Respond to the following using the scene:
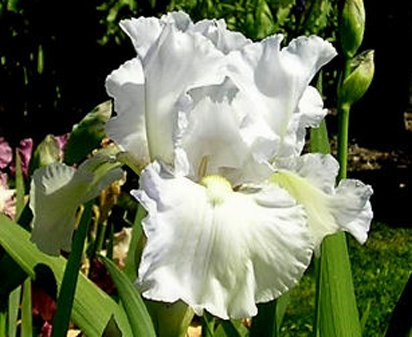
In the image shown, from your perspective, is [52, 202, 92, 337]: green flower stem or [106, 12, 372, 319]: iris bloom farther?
[52, 202, 92, 337]: green flower stem

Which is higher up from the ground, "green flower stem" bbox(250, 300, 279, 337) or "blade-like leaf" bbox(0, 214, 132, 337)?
"blade-like leaf" bbox(0, 214, 132, 337)

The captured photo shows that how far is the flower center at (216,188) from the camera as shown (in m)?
1.01

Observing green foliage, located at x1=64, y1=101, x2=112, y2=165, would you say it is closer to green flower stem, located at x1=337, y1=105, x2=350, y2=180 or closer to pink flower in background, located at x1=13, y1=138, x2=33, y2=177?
green flower stem, located at x1=337, y1=105, x2=350, y2=180

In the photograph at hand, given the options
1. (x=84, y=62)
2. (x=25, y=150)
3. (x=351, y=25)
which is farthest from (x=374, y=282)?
(x=351, y=25)

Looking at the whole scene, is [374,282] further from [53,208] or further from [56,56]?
[53,208]

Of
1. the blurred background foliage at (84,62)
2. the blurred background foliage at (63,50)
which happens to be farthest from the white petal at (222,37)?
the blurred background foliage at (63,50)

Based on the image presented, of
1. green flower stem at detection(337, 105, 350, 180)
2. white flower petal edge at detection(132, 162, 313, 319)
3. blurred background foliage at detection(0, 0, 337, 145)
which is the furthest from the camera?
blurred background foliage at detection(0, 0, 337, 145)

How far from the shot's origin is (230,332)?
1274 mm

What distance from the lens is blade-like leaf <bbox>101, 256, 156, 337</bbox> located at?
1.14 metres

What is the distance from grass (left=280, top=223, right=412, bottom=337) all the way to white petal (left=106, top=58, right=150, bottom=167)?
78.6 inches

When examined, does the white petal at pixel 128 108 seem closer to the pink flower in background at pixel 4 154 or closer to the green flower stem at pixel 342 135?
the green flower stem at pixel 342 135

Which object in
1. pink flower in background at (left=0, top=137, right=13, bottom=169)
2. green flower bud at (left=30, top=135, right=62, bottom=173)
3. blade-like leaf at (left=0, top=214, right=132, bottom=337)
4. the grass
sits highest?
green flower bud at (left=30, top=135, right=62, bottom=173)

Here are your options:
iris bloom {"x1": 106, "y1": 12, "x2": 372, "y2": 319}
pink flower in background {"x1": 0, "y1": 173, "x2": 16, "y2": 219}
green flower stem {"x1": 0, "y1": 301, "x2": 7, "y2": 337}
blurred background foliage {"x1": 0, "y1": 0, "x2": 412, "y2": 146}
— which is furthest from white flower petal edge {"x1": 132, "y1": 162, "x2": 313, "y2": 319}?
blurred background foliage {"x1": 0, "y1": 0, "x2": 412, "y2": 146}

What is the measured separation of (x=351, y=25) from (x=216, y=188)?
467 mm
